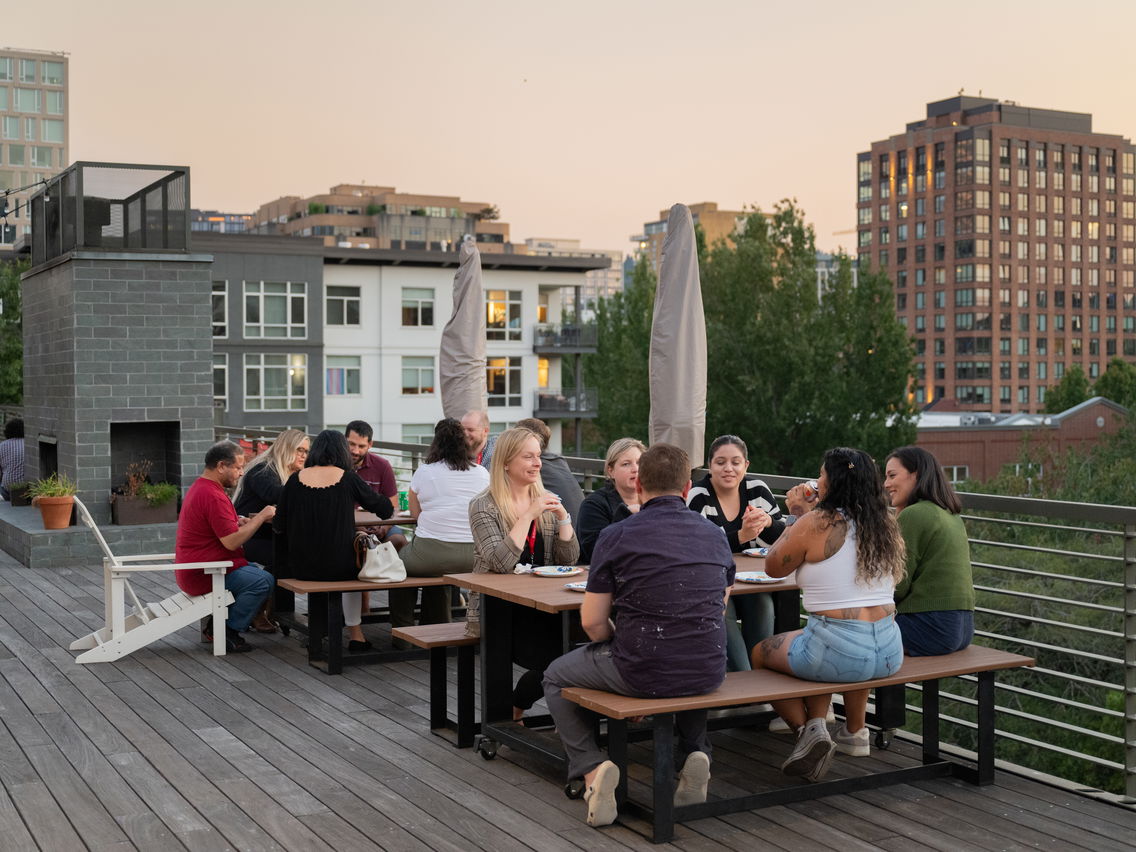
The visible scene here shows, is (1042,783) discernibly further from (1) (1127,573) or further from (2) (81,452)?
(2) (81,452)

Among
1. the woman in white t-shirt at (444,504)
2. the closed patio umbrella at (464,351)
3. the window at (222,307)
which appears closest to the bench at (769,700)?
the woman in white t-shirt at (444,504)

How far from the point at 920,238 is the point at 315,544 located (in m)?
143

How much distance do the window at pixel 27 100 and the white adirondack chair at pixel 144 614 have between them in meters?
125

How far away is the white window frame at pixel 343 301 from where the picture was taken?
51719mm

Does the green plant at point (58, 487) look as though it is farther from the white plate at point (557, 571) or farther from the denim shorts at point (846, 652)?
the denim shorts at point (846, 652)

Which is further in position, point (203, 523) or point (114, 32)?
point (114, 32)

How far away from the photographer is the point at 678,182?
127 meters

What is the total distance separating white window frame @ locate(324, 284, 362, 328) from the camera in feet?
170

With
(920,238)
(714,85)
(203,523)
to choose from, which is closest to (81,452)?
(203,523)

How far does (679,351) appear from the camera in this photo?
828cm

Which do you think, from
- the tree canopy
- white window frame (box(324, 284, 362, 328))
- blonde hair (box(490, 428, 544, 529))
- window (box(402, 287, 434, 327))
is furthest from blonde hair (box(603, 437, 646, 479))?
window (box(402, 287, 434, 327))

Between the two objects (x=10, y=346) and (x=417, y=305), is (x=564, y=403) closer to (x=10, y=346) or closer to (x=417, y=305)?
(x=417, y=305)

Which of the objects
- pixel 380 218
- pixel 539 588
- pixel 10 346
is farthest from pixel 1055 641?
pixel 380 218

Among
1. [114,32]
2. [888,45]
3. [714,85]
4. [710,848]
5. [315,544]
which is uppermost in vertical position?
[888,45]
